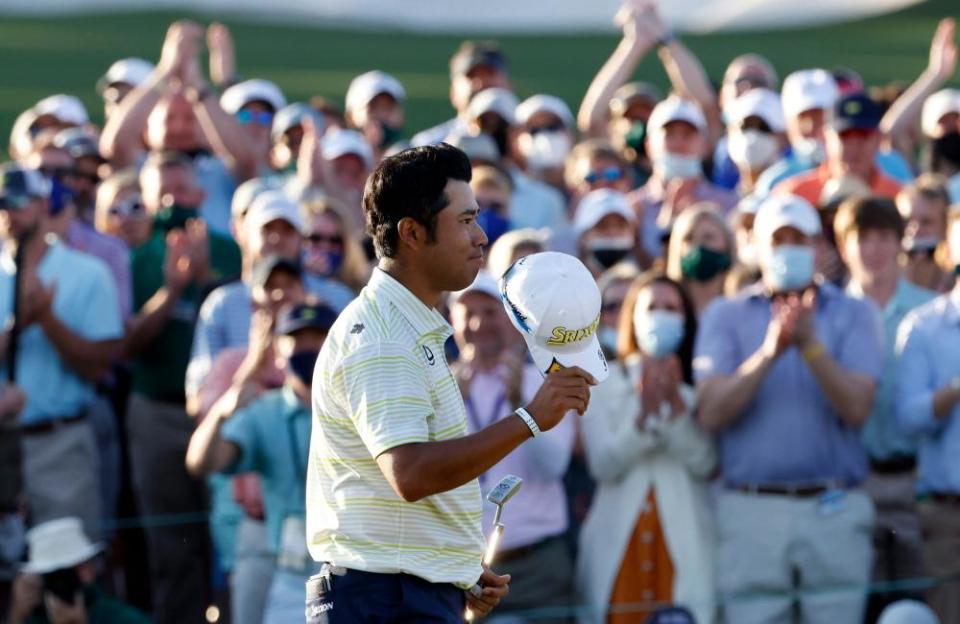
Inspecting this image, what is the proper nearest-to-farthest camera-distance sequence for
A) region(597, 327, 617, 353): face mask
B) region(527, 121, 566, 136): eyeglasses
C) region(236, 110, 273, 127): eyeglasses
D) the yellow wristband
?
the yellow wristband → region(597, 327, 617, 353): face mask → region(236, 110, 273, 127): eyeglasses → region(527, 121, 566, 136): eyeglasses

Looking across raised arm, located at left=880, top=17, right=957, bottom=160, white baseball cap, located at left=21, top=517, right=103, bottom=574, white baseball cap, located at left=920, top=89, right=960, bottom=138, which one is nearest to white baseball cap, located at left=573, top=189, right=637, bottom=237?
white baseball cap, located at left=920, top=89, right=960, bottom=138

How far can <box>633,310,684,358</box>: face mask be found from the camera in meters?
8.33

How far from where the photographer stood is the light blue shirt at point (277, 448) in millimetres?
8117

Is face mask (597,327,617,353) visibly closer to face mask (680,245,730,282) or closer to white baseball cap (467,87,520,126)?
face mask (680,245,730,282)

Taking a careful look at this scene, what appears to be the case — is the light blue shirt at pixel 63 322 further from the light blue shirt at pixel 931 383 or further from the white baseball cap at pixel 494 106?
the light blue shirt at pixel 931 383

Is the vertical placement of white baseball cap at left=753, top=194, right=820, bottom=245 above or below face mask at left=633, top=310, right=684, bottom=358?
above

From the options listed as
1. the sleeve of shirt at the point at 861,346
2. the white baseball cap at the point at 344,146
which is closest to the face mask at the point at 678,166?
the white baseball cap at the point at 344,146

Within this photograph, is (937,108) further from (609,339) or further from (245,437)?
(245,437)

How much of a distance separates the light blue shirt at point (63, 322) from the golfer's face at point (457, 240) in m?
4.67

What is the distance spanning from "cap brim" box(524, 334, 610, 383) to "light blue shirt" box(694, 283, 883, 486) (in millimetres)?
3224

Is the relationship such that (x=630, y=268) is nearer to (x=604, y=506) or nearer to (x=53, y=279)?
(x=604, y=506)

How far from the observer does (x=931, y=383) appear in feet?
27.7

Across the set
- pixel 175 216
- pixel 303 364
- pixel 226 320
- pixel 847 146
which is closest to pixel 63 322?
pixel 226 320

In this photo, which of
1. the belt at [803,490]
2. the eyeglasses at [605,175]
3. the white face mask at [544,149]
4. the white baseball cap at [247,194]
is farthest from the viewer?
the white face mask at [544,149]
